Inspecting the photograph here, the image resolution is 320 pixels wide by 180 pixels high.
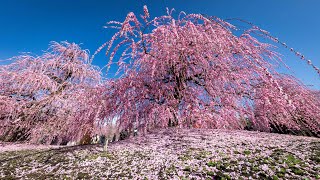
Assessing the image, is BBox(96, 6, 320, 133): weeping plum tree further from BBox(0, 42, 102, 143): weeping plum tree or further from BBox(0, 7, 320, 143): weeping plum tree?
BBox(0, 42, 102, 143): weeping plum tree

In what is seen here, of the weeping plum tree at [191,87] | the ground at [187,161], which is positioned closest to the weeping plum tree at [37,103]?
the weeping plum tree at [191,87]

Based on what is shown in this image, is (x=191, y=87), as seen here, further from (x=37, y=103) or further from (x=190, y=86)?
(x=37, y=103)

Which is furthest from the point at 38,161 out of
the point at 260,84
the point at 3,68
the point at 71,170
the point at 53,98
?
the point at 3,68

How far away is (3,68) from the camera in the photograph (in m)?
11.7

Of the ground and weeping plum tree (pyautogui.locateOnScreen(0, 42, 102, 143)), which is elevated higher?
weeping plum tree (pyautogui.locateOnScreen(0, 42, 102, 143))

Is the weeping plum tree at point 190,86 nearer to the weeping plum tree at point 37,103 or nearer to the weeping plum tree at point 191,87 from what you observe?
the weeping plum tree at point 191,87

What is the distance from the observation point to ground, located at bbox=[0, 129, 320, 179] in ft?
12.6

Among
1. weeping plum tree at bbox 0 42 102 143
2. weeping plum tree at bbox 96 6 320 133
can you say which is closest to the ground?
weeping plum tree at bbox 96 6 320 133

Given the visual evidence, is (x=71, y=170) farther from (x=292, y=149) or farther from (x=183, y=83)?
(x=292, y=149)

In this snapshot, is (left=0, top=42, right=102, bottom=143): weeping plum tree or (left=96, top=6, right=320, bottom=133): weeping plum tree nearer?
(left=96, top=6, right=320, bottom=133): weeping plum tree

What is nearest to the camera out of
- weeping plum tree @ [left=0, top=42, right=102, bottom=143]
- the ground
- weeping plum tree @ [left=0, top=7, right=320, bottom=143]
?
the ground

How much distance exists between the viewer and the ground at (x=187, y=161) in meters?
3.83

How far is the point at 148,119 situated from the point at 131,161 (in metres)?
2.00

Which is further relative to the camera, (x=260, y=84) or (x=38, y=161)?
(x=260, y=84)
